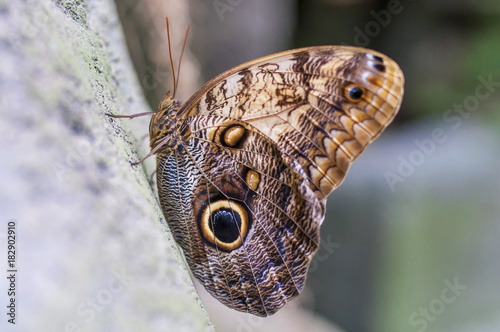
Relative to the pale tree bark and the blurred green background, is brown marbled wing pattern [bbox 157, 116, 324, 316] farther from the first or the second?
the blurred green background

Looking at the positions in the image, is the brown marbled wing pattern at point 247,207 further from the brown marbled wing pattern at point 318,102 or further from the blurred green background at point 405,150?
the blurred green background at point 405,150

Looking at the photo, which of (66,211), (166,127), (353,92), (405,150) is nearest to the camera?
(66,211)

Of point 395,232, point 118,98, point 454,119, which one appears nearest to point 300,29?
point 454,119

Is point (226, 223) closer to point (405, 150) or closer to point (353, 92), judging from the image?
point (353, 92)

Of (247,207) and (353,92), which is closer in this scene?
(353,92)

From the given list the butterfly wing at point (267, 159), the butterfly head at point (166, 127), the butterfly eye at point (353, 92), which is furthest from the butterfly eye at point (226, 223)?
the butterfly eye at point (353, 92)

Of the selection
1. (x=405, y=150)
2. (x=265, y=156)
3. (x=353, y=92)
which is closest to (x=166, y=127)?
(x=265, y=156)
